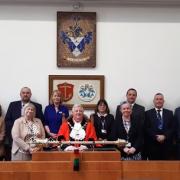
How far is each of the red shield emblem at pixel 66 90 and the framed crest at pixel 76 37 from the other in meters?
0.33

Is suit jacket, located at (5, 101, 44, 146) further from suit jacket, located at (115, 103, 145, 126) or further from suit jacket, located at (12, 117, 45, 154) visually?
suit jacket, located at (115, 103, 145, 126)

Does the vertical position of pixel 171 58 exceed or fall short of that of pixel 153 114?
it exceeds it

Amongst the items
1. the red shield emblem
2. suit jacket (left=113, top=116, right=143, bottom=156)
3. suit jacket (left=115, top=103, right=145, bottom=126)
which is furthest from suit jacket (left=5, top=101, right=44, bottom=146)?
suit jacket (left=113, top=116, right=143, bottom=156)

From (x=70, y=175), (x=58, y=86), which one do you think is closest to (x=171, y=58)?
(x=58, y=86)

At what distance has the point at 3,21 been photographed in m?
6.39

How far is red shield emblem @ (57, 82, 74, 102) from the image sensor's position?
251 inches

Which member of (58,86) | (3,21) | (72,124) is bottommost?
(72,124)

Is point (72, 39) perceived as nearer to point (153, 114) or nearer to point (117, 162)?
Result: point (153, 114)

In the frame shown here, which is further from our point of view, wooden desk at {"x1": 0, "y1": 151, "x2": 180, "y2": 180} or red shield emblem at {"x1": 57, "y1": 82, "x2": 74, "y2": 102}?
red shield emblem at {"x1": 57, "y1": 82, "x2": 74, "y2": 102}

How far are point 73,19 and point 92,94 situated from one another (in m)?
1.31

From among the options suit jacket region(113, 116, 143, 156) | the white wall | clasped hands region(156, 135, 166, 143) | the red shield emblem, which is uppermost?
the white wall

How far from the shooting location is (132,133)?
5094 mm

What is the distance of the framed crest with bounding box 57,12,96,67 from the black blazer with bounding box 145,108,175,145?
130cm

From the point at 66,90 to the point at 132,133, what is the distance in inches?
67.6
